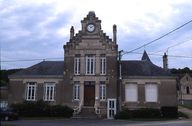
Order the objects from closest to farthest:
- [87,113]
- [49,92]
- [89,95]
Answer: [87,113], [89,95], [49,92]

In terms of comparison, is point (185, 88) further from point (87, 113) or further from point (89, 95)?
point (87, 113)

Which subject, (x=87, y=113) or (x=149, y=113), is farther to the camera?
(x=87, y=113)

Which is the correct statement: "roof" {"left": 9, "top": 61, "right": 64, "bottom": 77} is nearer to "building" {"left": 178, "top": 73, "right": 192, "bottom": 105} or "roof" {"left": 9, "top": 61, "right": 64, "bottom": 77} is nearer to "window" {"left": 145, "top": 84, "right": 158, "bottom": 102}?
"window" {"left": 145, "top": 84, "right": 158, "bottom": 102}

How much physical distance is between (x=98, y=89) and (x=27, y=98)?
29.8 feet

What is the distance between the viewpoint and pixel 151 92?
144 feet

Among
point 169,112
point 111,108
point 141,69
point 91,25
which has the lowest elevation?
point 169,112

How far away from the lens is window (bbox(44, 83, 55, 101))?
1738 inches

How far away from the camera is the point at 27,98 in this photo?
44.5m

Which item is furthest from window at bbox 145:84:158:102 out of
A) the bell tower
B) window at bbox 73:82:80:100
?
the bell tower

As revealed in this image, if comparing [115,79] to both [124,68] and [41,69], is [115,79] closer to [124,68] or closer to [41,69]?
[124,68]

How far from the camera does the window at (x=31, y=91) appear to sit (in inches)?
1751

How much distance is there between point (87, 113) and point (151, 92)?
849 centimetres

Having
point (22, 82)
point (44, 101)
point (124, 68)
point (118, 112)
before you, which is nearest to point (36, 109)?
point (44, 101)

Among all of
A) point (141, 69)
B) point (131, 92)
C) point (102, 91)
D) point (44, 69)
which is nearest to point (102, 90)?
point (102, 91)
